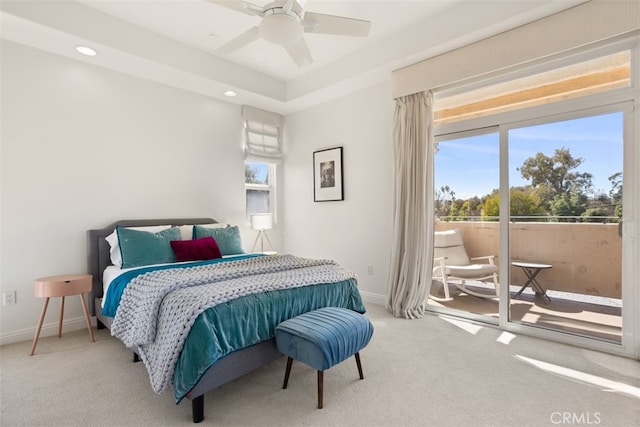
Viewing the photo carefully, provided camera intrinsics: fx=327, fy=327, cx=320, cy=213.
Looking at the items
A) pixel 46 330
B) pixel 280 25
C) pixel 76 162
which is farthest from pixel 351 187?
pixel 46 330

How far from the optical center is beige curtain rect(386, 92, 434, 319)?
11.6ft

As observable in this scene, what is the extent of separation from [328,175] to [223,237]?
5.68ft

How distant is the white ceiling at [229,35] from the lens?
9.27ft

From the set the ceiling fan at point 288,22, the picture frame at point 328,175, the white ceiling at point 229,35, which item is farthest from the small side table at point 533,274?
the ceiling fan at point 288,22

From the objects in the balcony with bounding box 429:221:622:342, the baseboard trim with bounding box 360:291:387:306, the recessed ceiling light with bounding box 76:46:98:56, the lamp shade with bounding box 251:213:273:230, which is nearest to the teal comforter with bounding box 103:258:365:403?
the baseboard trim with bounding box 360:291:387:306

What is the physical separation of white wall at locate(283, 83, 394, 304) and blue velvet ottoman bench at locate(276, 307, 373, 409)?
2010 millimetres

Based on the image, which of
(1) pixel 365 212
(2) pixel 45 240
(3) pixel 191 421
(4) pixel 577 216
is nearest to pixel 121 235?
(2) pixel 45 240

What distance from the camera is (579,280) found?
2867 mm

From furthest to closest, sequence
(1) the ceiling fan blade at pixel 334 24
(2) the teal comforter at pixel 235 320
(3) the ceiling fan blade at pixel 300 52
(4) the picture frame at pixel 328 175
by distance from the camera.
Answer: (4) the picture frame at pixel 328 175 < (3) the ceiling fan blade at pixel 300 52 < (1) the ceiling fan blade at pixel 334 24 < (2) the teal comforter at pixel 235 320

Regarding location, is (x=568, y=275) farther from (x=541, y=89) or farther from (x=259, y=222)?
(x=259, y=222)

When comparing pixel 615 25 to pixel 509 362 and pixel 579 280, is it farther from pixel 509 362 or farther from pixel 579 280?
pixel 509 362

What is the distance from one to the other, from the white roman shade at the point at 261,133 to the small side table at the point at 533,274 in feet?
11.9

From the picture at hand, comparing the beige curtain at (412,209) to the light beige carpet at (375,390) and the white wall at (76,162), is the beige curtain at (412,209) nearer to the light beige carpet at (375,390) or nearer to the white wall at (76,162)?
the light beige carpet at (375,390)

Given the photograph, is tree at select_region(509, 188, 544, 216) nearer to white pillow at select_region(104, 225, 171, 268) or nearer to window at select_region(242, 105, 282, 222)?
window at select_region(242, 105, 282, 222)
